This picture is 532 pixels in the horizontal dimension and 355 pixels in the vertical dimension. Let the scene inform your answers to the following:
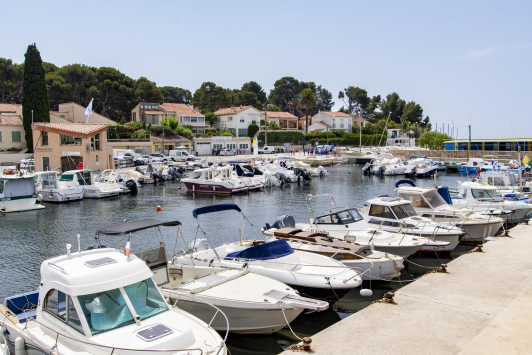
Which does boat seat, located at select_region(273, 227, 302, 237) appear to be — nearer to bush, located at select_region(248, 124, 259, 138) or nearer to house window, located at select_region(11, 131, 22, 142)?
house window, located at select_region(11, 131, 22, 142)

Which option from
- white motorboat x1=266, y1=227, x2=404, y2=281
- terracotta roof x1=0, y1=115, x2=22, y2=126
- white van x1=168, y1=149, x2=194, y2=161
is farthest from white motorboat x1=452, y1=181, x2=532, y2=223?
terracotta roof x1=0, y1=115, x2=22, y2=126

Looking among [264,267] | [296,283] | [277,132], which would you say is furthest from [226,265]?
[277,132]

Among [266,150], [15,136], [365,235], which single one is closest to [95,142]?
[15,136]

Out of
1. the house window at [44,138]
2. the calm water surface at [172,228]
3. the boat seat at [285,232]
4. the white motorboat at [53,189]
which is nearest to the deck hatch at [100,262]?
the calm water surface at [172,228]

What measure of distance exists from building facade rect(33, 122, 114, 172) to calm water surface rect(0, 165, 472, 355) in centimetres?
788

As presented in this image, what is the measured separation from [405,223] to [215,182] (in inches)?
1028

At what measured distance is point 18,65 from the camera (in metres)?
90.9

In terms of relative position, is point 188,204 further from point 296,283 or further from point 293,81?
point 293,81

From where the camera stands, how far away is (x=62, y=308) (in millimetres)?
7711

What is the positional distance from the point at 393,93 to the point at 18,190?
382 feet

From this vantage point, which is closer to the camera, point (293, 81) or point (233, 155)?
point (233, 155)

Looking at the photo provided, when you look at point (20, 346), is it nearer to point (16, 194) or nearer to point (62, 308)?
point (62, 308)

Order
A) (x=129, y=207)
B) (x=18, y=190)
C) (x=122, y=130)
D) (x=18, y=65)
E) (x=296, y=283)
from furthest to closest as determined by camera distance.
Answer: (x=18, y=65)
(x=122, y=130)
(x=129, y=207)
(x=18, y=190)
(x=296, y=283)

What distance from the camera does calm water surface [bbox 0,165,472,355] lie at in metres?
12.7
